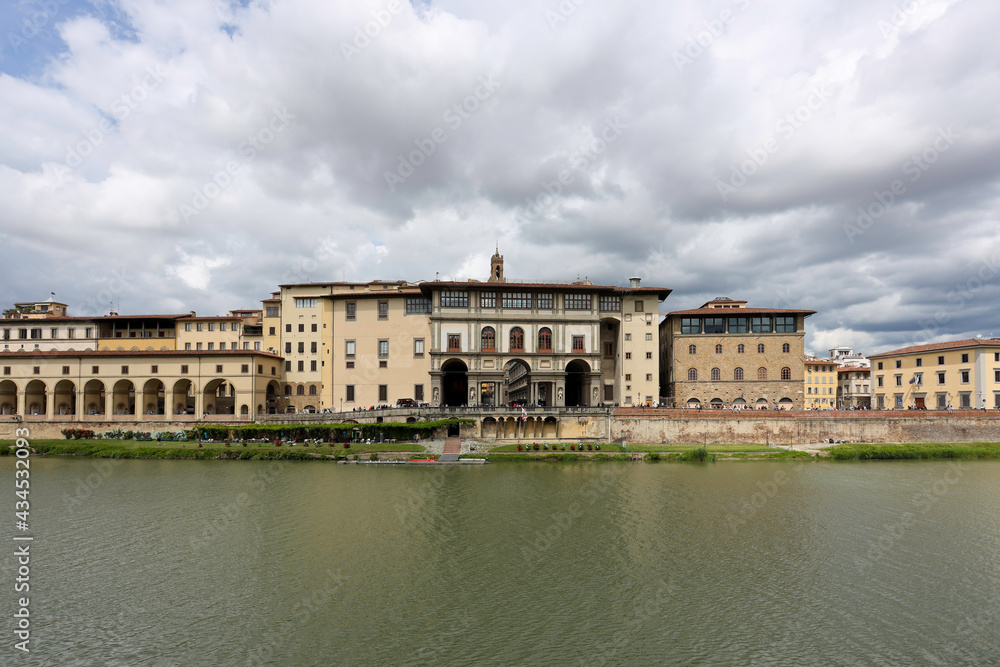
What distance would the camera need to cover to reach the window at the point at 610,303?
222 ft

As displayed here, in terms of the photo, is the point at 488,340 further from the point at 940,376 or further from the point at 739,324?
the point at 940,376

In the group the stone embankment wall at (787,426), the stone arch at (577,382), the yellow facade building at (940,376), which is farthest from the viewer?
the stone arch at (577,382)

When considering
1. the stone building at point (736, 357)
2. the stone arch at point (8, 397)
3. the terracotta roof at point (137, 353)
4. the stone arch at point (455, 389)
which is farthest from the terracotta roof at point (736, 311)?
the stone arch at point (8, 397)

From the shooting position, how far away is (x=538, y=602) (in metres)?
→ 18.8

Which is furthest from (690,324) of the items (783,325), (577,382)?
(577,382)

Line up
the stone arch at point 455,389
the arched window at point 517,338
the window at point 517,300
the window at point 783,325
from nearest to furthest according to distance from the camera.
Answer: the arched window at point 517,338 → the window at point 517,300 → the window at point 783,325 → the stone arch at point 455,389

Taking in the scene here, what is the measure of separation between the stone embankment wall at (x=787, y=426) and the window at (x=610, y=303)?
13116mm

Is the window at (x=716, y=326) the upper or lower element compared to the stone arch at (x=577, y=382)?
upper

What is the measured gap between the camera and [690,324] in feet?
229

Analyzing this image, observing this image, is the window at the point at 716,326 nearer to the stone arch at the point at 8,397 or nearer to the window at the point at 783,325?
the window at the point at 783,325

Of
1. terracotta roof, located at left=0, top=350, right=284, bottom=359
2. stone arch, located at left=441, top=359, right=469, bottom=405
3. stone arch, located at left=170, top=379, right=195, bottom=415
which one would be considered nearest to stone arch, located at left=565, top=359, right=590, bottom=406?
stone arch, located at left=441, top=359, right=469, bottom=405

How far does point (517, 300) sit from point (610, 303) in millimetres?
11261

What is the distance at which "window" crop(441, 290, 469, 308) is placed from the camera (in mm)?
64500

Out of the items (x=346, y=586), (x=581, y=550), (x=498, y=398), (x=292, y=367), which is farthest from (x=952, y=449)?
(x=292, y=367)
